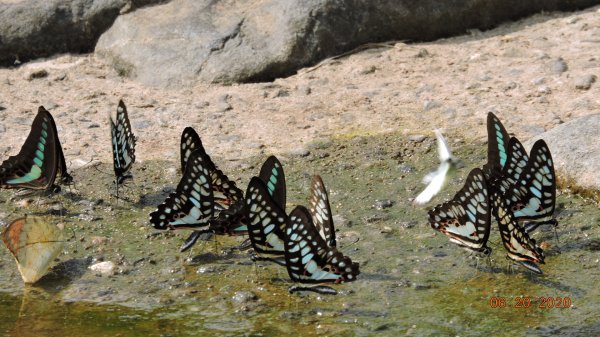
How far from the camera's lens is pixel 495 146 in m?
6.19

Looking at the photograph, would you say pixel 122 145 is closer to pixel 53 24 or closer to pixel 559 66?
pixel 53 24

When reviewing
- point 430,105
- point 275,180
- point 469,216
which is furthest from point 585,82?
point 275,180

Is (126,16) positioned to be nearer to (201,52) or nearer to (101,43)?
(101,43)

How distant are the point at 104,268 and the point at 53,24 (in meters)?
3.39

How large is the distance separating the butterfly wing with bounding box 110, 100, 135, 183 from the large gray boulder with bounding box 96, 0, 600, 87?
52.7 inches

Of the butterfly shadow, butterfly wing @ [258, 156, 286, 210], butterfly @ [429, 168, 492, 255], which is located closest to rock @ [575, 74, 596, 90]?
butterfly @ [429, 168, 492, 255]

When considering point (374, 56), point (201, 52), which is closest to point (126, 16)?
point (201, 52)

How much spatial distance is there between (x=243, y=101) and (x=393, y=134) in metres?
1.22

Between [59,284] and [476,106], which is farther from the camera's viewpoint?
[476,106]

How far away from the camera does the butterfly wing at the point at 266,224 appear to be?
18.4 ft

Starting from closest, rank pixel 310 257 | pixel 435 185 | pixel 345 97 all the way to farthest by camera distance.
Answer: pixel 310 257 < pixel 435 185 < pixel 345 97

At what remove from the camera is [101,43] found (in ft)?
28.2

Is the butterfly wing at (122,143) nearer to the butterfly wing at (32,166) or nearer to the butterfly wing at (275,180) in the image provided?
the butterfly wing at (32,166)

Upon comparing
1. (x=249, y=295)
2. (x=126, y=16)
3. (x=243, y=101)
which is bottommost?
(x=249, y=295)
